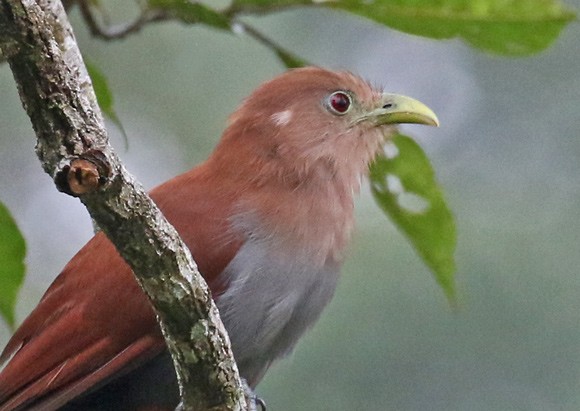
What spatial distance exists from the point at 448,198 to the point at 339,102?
2652mm

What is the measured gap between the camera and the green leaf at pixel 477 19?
3479 mm

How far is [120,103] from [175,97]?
510 millimetres

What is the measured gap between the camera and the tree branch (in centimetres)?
221

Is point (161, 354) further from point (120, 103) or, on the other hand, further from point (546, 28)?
point (120, 103)

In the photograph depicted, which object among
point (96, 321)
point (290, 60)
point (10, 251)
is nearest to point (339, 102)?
point (290, 60)

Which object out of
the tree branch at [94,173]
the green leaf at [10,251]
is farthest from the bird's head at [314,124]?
the tree branch at [94,173]

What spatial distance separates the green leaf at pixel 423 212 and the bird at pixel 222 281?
10.7 inches

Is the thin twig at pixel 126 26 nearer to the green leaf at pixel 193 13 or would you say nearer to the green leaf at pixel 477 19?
the green leaf at pixel 193 13

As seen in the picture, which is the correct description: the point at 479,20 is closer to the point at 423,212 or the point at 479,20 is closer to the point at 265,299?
the point at 423,212

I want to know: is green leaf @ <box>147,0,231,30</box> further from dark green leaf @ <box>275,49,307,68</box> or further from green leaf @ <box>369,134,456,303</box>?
green leaf @ <box>369,134,456,303</box>

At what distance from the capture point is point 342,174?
13.3 ft

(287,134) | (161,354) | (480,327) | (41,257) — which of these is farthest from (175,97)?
(161,354)

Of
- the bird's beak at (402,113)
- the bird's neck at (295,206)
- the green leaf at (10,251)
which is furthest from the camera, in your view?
the bird's beak at (402,113)

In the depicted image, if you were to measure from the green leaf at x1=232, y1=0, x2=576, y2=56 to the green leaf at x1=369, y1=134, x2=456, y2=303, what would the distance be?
366 millimetres
